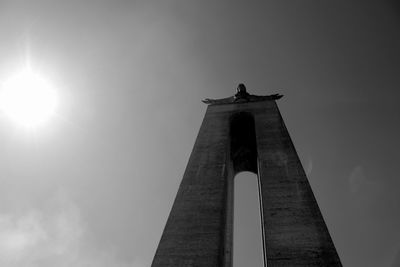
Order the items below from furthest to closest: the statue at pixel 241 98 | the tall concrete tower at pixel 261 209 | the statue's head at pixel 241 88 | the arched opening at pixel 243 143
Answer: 1. the statue's head at pixel 241 88
2. the statue at pixel 241 98
3. the arched opening at pixel 243 143
4. the tall concrete tower at pixel 261 209

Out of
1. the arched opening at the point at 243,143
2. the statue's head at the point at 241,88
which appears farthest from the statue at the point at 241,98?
the arched opening at the point at 243,143

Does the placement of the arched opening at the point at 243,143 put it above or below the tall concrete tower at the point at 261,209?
above

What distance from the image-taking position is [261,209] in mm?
7938

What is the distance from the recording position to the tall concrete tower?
6.40 meters

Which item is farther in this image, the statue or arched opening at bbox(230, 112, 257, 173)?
the statue

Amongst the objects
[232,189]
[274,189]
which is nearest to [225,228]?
[274,189]

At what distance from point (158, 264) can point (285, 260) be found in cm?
259

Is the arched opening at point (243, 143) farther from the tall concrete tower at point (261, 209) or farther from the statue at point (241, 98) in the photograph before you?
the statue at point (241, 98)

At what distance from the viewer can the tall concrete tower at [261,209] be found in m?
6.40

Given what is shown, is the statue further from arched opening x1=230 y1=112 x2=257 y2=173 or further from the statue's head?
arched opening x1=230 y1=112 x2=257 y2=173

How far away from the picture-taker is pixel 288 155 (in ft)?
30.0

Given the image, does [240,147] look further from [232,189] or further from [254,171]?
[232,189]

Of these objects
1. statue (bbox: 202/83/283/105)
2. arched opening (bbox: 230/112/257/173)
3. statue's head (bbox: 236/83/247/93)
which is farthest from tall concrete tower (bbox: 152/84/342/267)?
statue's head (bbox: 236/83/247/93)

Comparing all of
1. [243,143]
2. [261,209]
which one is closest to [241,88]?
[243,143]
